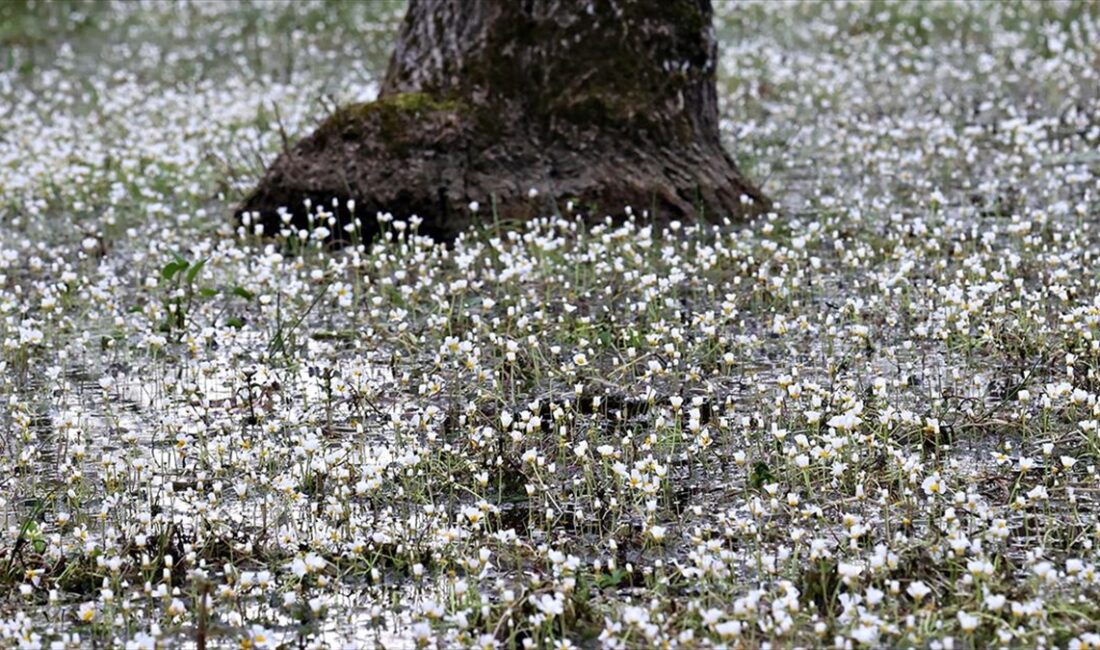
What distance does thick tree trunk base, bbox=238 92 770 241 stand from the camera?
374 inches

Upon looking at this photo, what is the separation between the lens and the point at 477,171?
31.4 feet

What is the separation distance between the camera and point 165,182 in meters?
11.3

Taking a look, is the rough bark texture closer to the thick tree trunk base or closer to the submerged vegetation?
the thick tree trunk base

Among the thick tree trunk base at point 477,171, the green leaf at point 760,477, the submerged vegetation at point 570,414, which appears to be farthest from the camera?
the thick tree trunk base at point 477,171

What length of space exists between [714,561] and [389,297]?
3.79 meters

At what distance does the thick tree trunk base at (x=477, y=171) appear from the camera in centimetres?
949

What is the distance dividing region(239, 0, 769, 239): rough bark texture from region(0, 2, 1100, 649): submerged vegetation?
205 millimetres

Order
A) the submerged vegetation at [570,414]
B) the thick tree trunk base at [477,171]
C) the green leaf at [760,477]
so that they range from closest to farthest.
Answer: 1. the submerged vegetation at [570,414]
2. the green leaf at [760,477]
3. the thick tree trunk base at [477,171]

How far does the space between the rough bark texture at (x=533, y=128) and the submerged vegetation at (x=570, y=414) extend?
20 cm

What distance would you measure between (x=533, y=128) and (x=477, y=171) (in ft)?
1.53

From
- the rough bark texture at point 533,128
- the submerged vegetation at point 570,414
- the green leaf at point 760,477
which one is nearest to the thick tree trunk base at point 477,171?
the rough bark texture at point 533,128

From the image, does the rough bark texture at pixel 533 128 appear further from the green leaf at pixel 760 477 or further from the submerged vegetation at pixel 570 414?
the green leaf at pixel 760 477

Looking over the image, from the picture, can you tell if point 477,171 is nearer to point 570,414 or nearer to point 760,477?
point 570,414

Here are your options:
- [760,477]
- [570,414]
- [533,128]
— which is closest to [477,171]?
[533,128]
